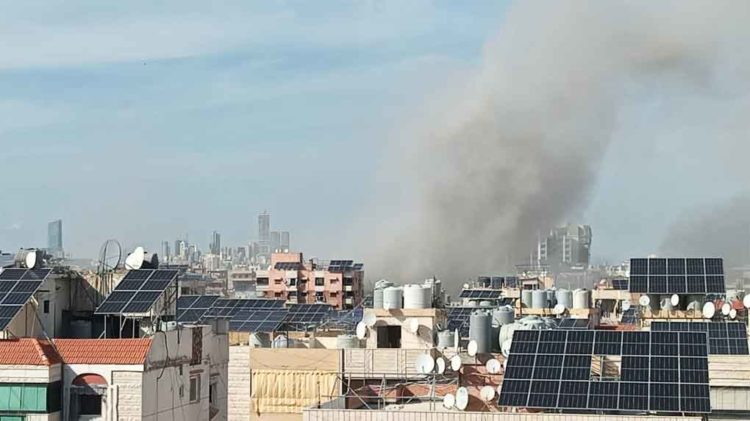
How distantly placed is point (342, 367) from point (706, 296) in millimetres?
13733

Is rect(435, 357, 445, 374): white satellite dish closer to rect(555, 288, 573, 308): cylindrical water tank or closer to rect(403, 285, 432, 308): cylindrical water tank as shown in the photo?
rect(403, 285, 432, 308): cylindrical water tank

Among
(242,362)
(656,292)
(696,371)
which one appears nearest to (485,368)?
(696,371)

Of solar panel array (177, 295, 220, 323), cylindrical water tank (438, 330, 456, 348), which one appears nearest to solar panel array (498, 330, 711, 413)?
cylindrical water tank (438, 330, 456, 348)

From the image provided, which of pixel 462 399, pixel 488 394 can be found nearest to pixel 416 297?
pixel 488 394

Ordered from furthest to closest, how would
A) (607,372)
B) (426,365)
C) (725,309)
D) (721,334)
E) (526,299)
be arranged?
(526,299) → (725,309) → (721,334) → (426,365) → (607,372)

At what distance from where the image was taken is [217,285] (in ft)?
553

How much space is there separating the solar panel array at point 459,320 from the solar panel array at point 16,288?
1721cm

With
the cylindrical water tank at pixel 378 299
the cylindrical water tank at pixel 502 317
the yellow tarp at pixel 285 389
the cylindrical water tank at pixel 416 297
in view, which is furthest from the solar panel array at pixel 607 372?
the cylindrical water tank at pixel 378 299

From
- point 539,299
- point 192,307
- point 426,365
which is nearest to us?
point 426,365

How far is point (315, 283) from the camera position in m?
141

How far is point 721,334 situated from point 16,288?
1718 centimetres

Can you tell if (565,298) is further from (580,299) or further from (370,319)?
(370,319)

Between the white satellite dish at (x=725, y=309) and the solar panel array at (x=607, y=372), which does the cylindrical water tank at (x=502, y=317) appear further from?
the solar panel array at (x=607, y=372)

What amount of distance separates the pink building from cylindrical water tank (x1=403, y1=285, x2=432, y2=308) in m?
93.7
